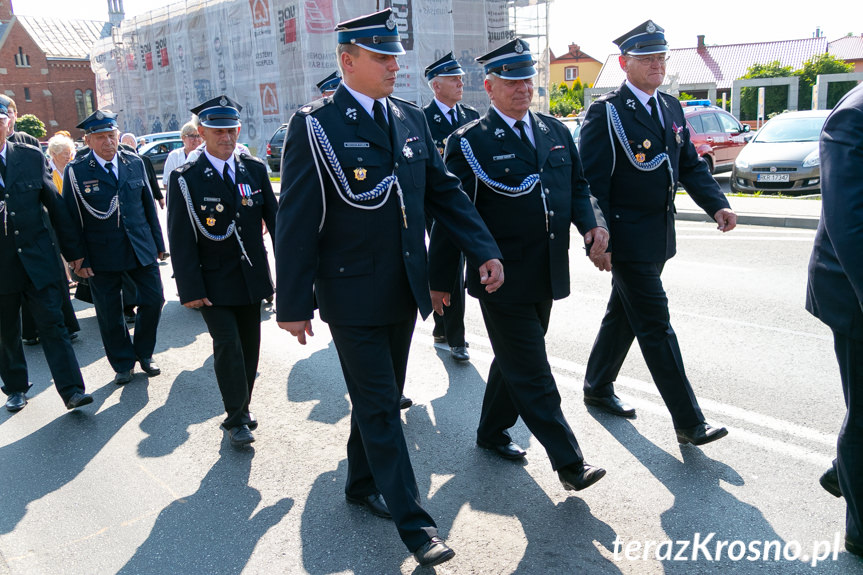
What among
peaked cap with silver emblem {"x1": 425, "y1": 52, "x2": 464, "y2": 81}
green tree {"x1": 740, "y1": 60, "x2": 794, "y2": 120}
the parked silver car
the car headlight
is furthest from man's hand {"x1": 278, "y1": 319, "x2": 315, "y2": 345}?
green tree {"x1": 740, "y1": 60, "x2": 794, "y2": 120}

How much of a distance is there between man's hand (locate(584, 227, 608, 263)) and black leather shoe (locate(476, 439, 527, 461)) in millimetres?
1129

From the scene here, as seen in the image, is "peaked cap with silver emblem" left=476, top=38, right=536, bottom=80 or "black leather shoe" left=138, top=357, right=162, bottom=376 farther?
"black leather shoe" left=138, top=357, right=162, bottom=376

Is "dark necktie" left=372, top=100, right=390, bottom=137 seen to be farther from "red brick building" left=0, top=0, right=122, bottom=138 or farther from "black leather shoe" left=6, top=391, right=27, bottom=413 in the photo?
"red brick building" left=0, top=0, right=122, bottom=138

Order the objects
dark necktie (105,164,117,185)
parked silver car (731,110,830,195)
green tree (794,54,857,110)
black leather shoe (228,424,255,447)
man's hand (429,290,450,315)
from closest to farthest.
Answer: man's hand (429,290,450,315)
black leather shoe (228,424,255,447)
dark necktie (105,164,117,185)
parked silver car (731,110,830,195)
green tree (794,54,857,110)

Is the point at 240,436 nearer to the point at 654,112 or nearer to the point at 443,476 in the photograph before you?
the point at 443,476

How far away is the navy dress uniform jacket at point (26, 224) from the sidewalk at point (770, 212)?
9.73 metres

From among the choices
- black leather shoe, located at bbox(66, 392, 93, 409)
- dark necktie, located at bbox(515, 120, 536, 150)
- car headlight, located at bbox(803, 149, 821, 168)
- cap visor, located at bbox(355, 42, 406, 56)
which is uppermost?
cap visor, located at bbox(355, 42, 406, 56)

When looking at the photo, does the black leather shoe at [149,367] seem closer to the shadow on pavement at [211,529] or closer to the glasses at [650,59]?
the shadow on pavement at [211,529]

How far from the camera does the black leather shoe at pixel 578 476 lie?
3465 millimetres

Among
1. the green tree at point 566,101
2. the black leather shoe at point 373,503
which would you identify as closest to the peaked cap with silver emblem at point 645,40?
the black leather shoe at point 373,503

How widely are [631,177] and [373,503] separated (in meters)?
2.18

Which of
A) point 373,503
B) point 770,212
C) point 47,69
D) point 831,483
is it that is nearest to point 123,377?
point 373,503

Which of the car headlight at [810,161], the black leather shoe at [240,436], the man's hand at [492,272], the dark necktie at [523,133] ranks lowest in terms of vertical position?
the black leather shoe at [240,436]

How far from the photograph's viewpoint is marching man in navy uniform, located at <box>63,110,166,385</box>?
6.04 metres
